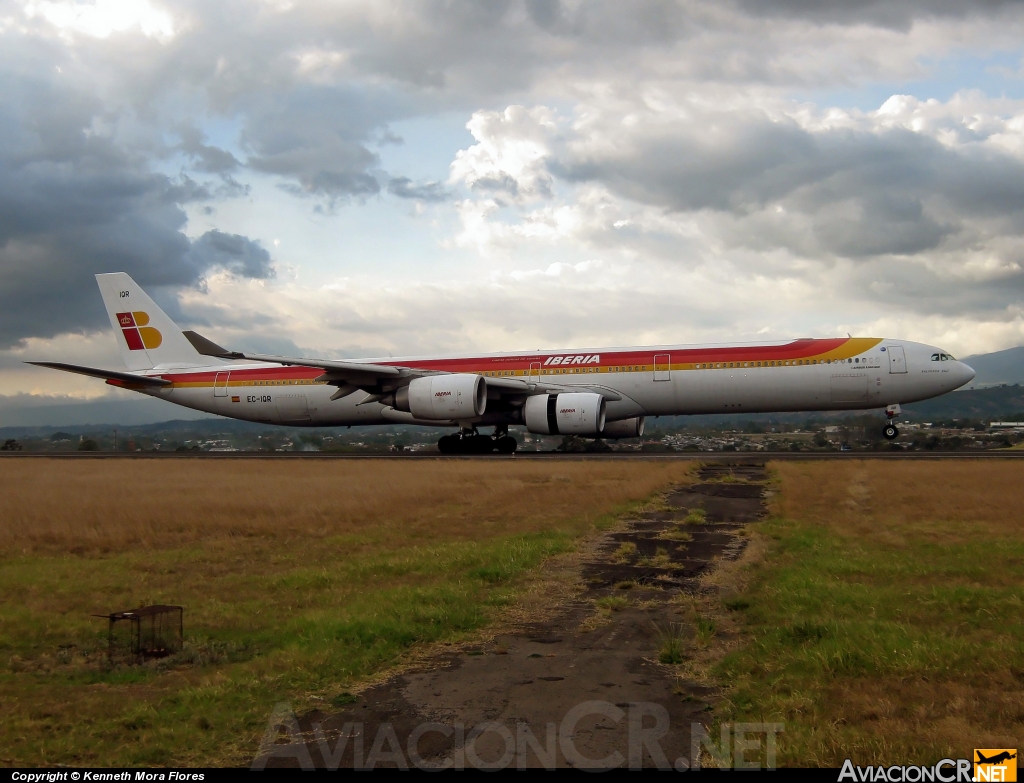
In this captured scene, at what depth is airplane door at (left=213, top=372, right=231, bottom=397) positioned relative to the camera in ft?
117

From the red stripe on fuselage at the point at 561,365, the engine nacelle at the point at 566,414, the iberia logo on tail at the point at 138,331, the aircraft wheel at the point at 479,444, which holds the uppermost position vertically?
the iberia logo on tail at the point at 138,331

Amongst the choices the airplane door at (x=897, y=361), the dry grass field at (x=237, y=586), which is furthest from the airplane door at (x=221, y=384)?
the airplane door at (x=897, y=361)

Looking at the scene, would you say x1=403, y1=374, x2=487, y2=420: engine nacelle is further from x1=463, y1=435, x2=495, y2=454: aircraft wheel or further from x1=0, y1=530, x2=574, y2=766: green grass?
x1=0, y1=530, x2=574, y2=766: green grass

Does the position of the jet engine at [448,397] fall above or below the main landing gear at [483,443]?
above

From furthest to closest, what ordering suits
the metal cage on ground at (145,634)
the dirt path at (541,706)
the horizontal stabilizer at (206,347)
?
the horizontal stabilizer at (206,347)
the metal cage on ground at (145,634)
the dirt path at (541,706)

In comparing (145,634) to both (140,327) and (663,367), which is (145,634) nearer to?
(663,367)

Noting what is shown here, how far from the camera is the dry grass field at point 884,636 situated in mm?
4320

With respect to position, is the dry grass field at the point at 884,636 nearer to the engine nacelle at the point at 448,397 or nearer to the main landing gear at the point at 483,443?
the engine nacelle at the point at 448,397

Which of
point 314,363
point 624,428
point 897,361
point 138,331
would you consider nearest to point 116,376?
point 138,331

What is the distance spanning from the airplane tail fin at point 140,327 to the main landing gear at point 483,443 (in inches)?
506

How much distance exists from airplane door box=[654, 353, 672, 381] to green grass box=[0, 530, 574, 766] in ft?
63.0

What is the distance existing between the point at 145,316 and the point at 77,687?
114ft

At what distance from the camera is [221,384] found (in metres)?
35.8

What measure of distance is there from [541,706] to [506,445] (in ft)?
90.3
